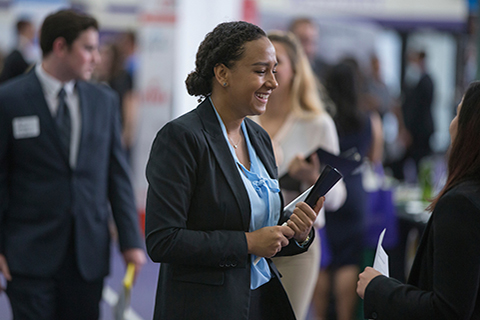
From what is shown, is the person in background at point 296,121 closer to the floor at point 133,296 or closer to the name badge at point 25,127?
the name badge at point 25,127

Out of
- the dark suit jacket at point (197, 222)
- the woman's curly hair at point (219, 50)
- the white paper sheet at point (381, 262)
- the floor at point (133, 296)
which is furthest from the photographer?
the floor at point (133, 296)

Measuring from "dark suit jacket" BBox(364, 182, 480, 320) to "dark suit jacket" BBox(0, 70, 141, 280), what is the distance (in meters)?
1.43

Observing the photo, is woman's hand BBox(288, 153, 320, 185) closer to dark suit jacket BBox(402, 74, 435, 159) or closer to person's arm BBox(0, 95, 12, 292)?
person's arm BBox(0, 95, 12, 292)

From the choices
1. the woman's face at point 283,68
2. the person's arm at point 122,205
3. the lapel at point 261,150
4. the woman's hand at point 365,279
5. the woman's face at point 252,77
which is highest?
the woman's face at point 252,77

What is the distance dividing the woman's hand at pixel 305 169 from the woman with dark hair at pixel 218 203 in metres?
0.74

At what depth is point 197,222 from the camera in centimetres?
170

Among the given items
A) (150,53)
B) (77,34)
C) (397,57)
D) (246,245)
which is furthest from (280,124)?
(397,57)

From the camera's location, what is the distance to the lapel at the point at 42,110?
2.50 meters

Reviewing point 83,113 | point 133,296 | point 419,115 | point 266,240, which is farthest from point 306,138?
point 419,115

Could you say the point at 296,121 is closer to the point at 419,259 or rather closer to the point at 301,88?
the point at 301,88

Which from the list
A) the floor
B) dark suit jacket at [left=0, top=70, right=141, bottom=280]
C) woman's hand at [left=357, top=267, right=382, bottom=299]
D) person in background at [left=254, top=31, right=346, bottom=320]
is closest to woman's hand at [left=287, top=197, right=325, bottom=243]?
woman's hand at [left=357, top=267, right=382, bottom=299]

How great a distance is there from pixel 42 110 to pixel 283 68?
1.11 metres

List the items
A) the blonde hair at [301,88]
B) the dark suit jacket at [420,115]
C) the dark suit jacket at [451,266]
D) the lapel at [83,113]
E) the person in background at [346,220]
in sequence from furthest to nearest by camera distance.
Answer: the dark suit jacket at [420,115] → the person in background at [346,220] → the blonde hair at [301,88] → the lapel at [83,113] → the dark suit jacket at [451,266]

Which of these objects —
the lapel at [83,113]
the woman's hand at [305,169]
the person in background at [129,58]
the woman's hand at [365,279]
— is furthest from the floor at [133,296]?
the person in background at [129,58]
